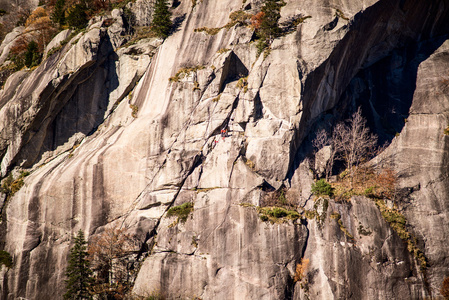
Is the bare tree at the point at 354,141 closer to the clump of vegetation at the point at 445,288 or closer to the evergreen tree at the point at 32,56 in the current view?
the clump of vegetation at the point at 445,288

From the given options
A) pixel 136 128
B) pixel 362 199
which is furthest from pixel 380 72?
pixel 136 128

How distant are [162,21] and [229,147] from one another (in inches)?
662

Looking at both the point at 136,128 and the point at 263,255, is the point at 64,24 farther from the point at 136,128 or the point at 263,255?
the point at 263,255

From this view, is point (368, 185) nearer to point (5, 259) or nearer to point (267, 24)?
point (267, 24)

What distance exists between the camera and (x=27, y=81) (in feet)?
113

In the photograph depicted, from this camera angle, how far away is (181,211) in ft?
97.0

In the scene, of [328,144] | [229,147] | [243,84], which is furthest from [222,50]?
[328,144]

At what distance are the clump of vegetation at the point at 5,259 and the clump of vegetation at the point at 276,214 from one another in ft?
72.7

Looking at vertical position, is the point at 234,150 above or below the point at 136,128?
below

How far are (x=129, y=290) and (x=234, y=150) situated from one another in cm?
1525

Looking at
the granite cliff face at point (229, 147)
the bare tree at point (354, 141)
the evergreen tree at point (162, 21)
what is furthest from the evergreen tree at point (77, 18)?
the bare tree at point (354, 141)

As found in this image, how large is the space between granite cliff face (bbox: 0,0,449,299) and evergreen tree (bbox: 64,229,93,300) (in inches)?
87.1

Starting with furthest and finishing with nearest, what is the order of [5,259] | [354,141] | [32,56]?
1. [32,56]
2. [354,141]
3. [5,259]

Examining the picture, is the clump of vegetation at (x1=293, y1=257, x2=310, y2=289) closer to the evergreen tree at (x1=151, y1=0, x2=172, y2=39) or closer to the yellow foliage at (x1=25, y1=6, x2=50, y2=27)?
the evergreen tree at (x1=151, y1=0, x2=172, y2=39)
